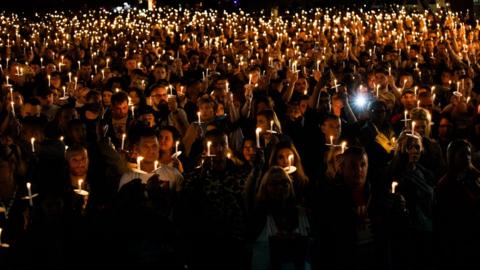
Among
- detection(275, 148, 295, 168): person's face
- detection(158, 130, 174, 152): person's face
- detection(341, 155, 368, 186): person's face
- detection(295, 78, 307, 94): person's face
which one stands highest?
detection(295, 78, 307, 94): person's face

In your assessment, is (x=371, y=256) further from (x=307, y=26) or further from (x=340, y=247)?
(x=307, y=26)

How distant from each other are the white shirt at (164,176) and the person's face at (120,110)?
2497 mm

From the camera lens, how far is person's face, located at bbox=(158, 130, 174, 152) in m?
7.40

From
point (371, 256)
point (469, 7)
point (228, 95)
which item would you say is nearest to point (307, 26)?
point (469, 7)

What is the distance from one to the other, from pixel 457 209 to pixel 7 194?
3.50 metres

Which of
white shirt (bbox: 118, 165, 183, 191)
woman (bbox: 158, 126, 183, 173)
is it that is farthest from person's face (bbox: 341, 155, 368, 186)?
woman (bbox: 158, 126, 183, 173)

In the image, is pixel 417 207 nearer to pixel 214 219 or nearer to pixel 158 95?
pixel 214 219

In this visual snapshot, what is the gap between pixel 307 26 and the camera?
2453 cm

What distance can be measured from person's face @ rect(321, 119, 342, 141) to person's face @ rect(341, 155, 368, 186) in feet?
6.85

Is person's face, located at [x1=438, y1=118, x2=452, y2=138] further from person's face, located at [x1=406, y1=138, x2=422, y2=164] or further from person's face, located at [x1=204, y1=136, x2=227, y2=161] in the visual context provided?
person's face, located at [x1=204, y1=136, x2=227, y2=161]

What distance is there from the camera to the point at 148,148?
6.80 m

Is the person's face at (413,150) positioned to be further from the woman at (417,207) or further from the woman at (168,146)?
the woman at (168,146)

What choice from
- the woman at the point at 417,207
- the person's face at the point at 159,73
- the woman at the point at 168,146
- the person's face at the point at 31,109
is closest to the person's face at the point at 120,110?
the person's face at the point at 31,109

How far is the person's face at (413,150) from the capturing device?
6797mm
